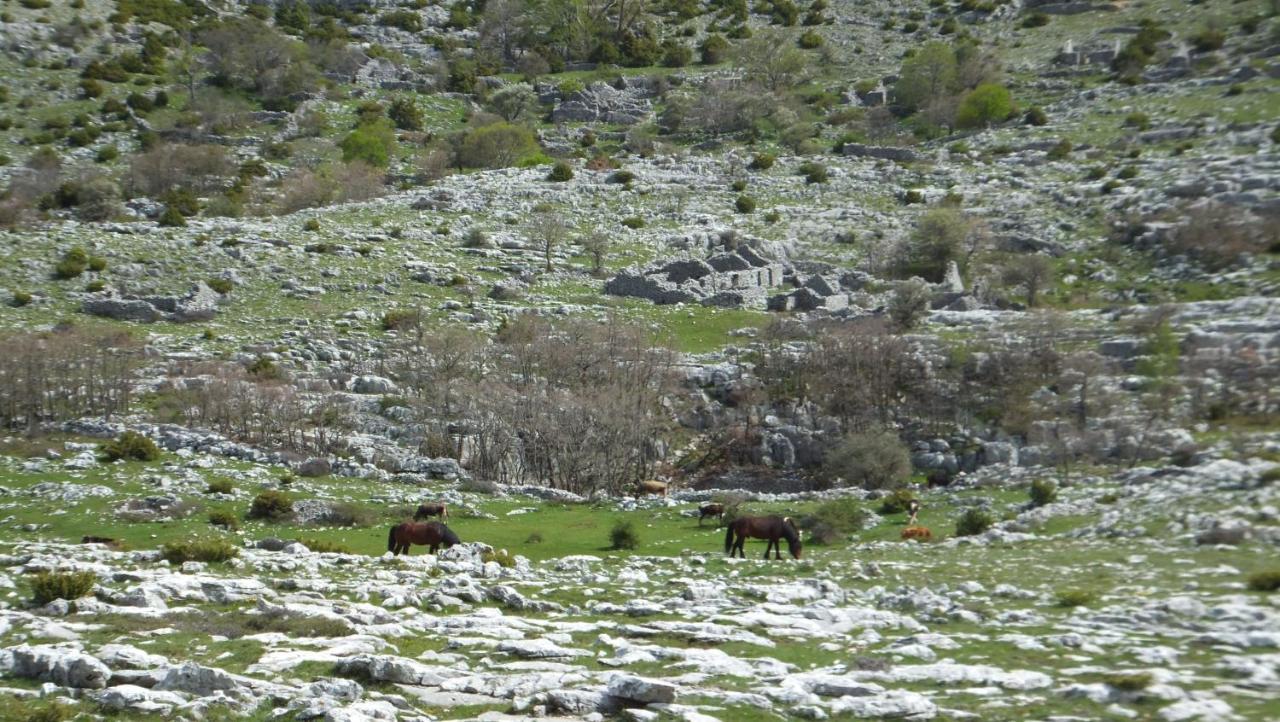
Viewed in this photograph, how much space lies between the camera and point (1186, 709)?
36.1 ft

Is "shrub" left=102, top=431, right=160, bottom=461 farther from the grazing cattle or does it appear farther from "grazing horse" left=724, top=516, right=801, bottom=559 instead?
the grazing cattle

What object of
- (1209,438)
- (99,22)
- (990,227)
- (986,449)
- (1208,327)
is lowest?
(986,449)

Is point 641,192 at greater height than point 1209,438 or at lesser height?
greater

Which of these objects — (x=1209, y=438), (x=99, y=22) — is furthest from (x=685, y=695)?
(x=99, y=22)

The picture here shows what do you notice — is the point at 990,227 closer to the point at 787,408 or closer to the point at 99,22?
the point at 787,408

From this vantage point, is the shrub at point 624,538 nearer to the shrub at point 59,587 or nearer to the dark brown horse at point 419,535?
the dark brown horse at point 419,535

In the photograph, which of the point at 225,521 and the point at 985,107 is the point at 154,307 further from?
the point at 985,107

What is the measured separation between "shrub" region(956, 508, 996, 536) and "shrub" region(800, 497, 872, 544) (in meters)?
3.37

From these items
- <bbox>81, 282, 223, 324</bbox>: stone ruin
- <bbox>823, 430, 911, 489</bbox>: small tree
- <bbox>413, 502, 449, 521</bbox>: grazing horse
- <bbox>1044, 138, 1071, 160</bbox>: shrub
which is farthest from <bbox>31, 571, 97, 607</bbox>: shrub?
<bbox>1044, 138, 1071, 160</bbox>: shrub

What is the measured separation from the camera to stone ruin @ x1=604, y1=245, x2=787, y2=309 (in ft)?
212

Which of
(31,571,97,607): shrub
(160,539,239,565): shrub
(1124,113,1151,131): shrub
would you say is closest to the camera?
(31,571,97,607): shrub

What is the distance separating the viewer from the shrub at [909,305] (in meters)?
57.7

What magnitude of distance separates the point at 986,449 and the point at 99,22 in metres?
102

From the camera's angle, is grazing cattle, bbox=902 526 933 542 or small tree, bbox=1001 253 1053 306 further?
small tree, bbox=1001 253 1053 306
